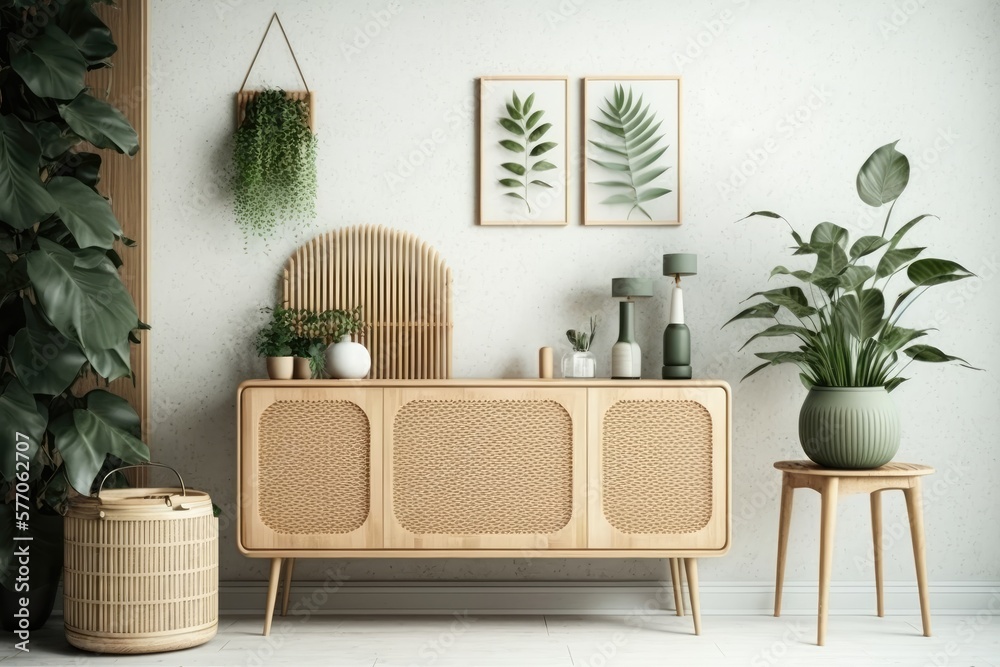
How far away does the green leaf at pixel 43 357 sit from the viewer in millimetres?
2791

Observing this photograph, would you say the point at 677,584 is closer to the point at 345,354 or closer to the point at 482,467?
the point at 482,467

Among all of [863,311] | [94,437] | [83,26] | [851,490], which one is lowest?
[851,490]

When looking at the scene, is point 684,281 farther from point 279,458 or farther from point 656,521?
point 279,458

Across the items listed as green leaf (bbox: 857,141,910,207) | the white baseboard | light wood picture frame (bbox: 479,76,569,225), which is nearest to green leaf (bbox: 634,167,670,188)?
light wood picture frame (bbox: 479,76,569,225)

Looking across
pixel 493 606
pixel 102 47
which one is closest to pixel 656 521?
pixel 493 606

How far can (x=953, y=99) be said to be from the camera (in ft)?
11.3

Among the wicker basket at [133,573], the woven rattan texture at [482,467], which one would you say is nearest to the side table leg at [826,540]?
the woven rattan texture at [482,467]

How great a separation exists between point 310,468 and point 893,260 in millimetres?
2135

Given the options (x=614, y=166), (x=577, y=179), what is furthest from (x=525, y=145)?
(x=614, y=166)

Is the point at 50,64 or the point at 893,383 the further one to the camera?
the point at 893,383

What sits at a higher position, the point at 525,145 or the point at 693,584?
the point at 525,145

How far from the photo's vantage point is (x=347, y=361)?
10.2 ft

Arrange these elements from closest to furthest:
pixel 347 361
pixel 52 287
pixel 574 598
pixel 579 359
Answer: pixel 52 287 < pixel 347 361 < pixel 579 359 < pixel 574 598

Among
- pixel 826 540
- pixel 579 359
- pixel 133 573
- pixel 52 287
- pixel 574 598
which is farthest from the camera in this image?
pixel 574 598
